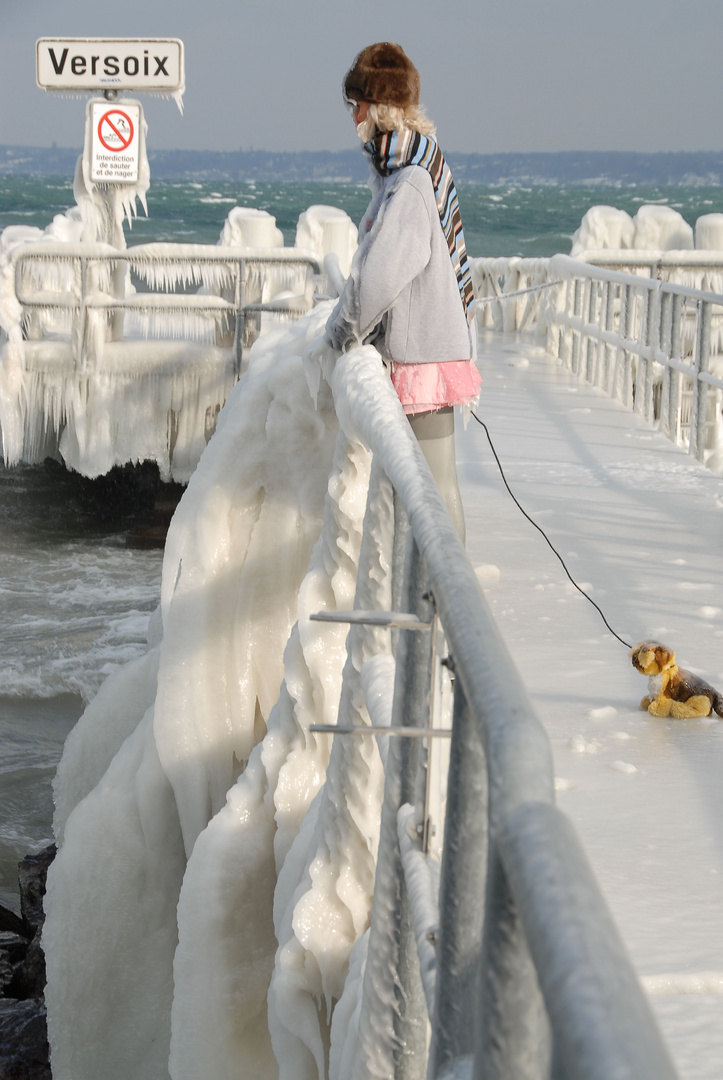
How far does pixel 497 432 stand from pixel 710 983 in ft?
19.7

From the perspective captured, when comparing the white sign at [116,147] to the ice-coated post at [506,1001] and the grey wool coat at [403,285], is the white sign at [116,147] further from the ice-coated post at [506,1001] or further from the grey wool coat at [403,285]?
the ice-coated post at [506,1001]

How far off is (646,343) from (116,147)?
4839 millimetres

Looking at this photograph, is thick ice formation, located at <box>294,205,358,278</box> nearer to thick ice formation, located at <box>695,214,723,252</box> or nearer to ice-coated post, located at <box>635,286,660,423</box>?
thick ice formation, located at <box>695,214,723,252</box>

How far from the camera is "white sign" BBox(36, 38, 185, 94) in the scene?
10273 millimetres

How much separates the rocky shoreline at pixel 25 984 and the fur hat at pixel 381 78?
356 cm

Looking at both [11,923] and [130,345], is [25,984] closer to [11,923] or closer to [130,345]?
[11,923]

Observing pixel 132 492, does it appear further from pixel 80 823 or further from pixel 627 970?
pixel 627 970

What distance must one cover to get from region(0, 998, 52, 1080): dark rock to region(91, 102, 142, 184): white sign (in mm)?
7491

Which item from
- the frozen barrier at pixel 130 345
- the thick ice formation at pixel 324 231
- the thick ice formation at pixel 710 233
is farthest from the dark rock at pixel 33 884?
the thick ice formation at pixel 710 233

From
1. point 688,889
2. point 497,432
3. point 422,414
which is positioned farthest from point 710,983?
point 497,432

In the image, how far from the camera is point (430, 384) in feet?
11.6

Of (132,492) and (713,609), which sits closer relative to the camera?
(713,609)

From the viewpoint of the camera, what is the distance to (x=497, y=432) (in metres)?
7.84

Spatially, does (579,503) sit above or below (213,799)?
above
